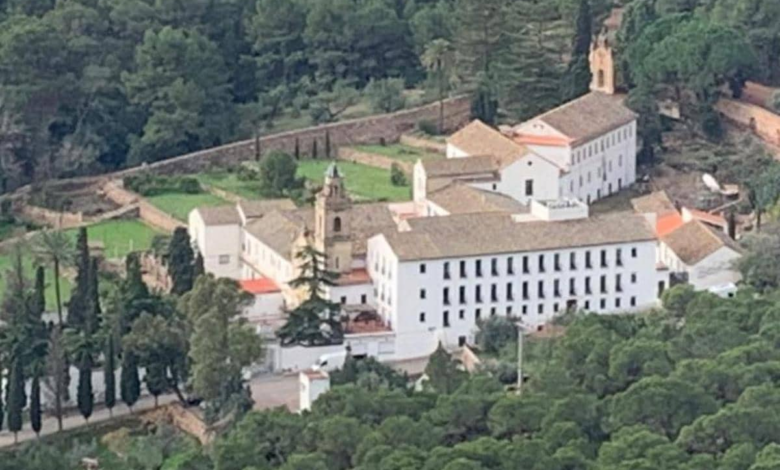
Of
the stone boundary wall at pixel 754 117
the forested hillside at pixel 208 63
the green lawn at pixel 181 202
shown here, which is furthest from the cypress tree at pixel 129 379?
the stone boundary wall at pixel 754 117

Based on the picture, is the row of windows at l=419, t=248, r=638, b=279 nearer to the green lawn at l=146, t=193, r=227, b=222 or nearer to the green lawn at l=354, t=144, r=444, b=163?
the green lawn at l=146, t=193, r=227, b=222

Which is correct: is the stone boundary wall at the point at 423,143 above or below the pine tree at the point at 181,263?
below

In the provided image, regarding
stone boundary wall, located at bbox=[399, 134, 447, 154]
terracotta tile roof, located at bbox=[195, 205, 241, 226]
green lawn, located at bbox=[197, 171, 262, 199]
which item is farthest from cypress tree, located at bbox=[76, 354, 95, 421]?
stone boundary wall, located at bbox=[399, 134, 447, 154]

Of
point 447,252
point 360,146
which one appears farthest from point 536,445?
point 360,146

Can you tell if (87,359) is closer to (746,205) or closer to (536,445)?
(536,445)

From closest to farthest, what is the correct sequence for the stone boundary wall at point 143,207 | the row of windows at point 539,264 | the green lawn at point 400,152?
1. the row of windows at point 539,264
2. the stone boundary wall at point 143,207
3. the green lawn at point 400,152

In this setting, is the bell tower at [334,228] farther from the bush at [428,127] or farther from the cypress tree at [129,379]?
the bush at [428,127]

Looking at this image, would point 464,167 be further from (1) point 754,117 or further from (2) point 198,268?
(1) point 754,117
